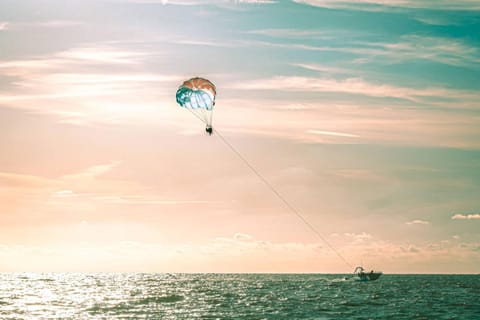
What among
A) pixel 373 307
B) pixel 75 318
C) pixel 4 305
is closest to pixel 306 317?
pixel 373 307

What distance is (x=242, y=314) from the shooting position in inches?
2594

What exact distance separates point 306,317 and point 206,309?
48.9ft

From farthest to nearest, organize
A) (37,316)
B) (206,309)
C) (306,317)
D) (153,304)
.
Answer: (153,304) → (206,309) → (37,316) → (306,317)

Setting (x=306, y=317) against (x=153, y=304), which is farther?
(x=153, y=304)

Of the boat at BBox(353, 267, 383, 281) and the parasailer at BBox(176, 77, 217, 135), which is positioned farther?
the boat at BBox(353, 267, 383, 281)

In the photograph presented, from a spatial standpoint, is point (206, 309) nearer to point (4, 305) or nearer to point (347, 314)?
point (347, 314)

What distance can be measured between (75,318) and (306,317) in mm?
23540

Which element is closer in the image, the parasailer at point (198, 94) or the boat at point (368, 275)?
the parasailer at point (198, 94)

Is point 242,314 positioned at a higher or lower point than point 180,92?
lower

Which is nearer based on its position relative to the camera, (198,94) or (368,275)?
(198,94)

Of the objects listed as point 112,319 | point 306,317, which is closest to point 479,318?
point 306,317

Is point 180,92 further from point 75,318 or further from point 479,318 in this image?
point 479,318

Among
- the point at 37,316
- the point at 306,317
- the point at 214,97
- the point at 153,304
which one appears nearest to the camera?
the point at 214,97

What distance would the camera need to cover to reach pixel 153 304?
82625 mm
